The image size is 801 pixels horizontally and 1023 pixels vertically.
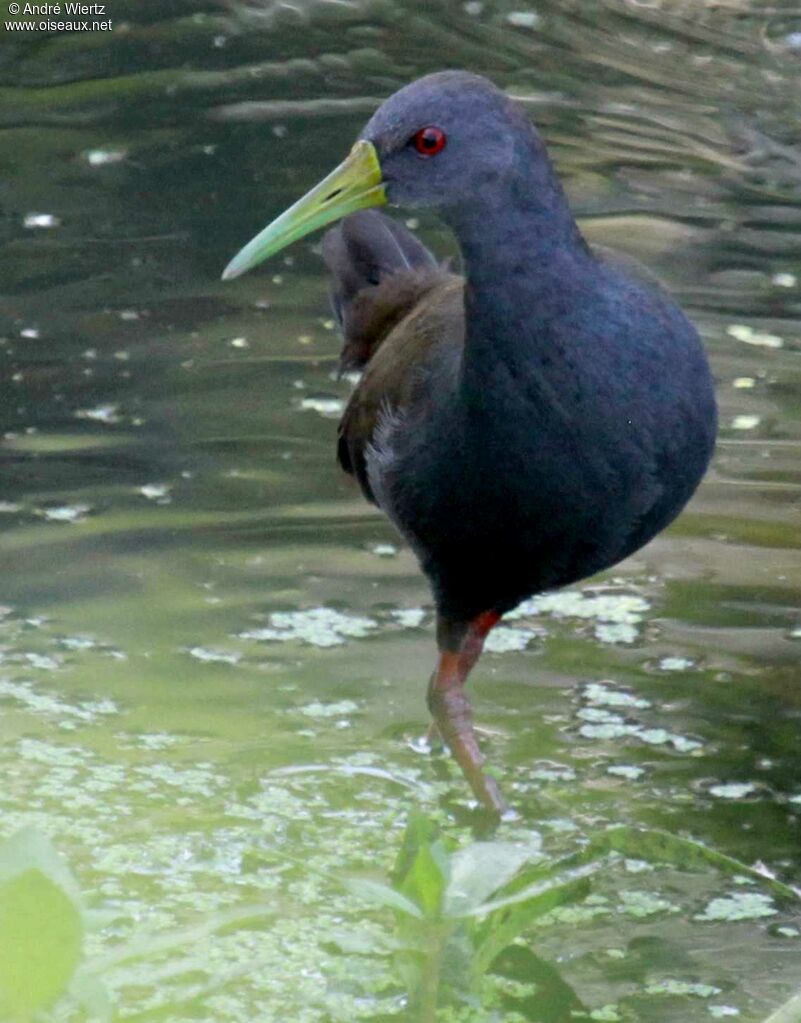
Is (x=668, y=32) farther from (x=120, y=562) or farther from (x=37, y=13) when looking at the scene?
(x=120, y=562)

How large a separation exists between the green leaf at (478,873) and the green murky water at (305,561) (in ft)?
0.67

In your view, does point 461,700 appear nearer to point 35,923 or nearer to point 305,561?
point 305,561

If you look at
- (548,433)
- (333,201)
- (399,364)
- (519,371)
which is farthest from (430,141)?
(399,364)

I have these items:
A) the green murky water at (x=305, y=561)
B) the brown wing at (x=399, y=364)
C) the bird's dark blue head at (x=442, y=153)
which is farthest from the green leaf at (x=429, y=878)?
the brown wing at (x=399, y=364)

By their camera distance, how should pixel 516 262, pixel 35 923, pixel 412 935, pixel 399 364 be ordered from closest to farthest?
pixel 35 923, pixel 412 935, pixel 516 262, pixel 399 364

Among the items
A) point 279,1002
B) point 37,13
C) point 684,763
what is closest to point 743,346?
point 684,763

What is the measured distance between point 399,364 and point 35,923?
8.33ft

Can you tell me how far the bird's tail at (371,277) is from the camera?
4352 mm

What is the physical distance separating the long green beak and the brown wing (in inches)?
15.8

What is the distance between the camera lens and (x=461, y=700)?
3.81 metres

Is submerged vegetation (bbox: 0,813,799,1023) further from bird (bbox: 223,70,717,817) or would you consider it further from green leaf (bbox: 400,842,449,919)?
bird (bbox: 223,70,717,817)

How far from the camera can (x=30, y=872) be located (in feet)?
4.33

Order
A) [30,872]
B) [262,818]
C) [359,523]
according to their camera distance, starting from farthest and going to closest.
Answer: [359,523]
[262,818]
[30,872]

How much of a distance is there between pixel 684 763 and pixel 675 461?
0.82 metres
